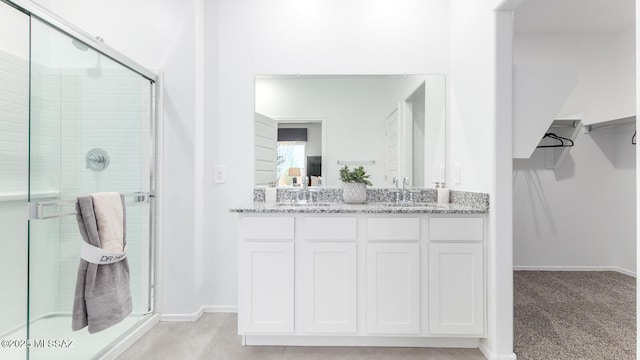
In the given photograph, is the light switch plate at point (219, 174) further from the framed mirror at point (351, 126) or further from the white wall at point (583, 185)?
the white wall at point (583, 185)

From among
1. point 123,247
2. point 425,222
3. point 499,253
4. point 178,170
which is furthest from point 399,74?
point 123,247

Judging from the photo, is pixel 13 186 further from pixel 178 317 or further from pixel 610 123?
pixel 610 123

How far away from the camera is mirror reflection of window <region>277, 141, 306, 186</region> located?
2826 millimetres

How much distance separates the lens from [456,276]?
2174 millimetres

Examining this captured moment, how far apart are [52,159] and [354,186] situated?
1.85 metres

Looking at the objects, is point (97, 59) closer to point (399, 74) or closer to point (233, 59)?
point (233, 59)

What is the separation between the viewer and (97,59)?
2082 mm

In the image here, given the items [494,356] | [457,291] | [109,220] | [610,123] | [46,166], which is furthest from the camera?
[610,123]

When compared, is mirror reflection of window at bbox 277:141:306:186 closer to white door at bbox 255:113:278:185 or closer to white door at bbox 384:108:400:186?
white door at bbox 255:113:278:185

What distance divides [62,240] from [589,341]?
10.5ft

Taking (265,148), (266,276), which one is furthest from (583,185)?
(266,276)

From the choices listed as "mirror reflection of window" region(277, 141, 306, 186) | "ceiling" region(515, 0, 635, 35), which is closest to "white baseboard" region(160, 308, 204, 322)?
"mirror reflection of window" region(277, 141, 306, 186)

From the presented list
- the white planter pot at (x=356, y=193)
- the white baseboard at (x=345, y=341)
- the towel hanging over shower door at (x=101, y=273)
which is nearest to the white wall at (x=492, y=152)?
the white baseboard at (x=345, y=341)

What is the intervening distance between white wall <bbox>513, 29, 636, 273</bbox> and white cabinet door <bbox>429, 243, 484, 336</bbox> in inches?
85.6
